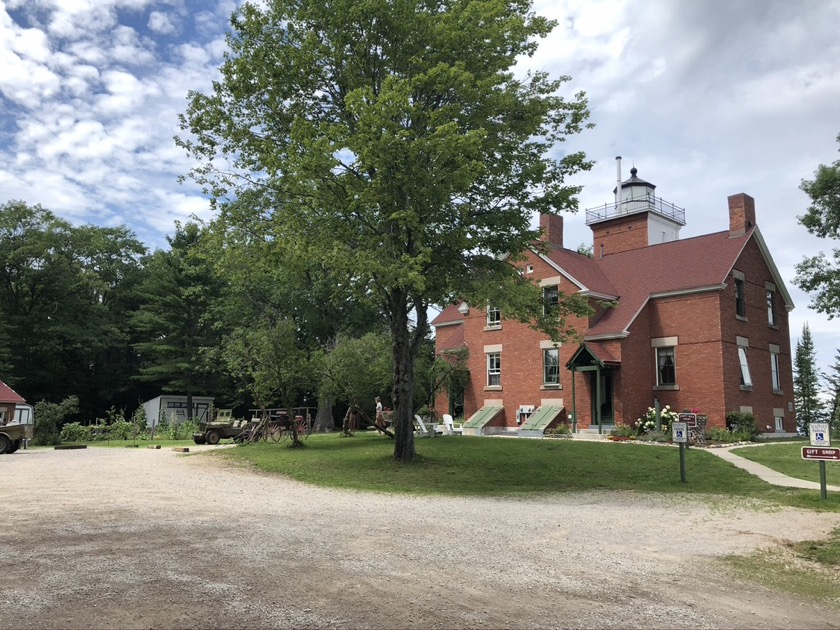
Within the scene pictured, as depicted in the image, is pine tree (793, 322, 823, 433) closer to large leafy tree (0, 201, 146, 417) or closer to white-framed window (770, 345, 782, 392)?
white-framed window (770, 345, 782, 392)

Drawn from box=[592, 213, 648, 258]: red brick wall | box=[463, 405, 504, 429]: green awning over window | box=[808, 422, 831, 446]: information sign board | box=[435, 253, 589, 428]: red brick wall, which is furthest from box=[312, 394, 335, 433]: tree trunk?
box=[808, 422, 831, 446]: information sign board

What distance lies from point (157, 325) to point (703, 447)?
3975cm

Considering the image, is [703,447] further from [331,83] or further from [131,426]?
[131,426]

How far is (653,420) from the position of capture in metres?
26.5

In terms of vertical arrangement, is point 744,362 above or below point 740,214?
below

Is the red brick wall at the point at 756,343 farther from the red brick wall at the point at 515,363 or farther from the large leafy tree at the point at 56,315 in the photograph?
the large leafy tree at the point at 56,315

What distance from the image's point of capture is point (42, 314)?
4947 cm

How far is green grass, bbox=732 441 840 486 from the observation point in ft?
51.4

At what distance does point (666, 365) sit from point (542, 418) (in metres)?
5.75

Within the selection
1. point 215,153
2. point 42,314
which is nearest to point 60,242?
point 42,314

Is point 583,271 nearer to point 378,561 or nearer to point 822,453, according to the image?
point 822,453

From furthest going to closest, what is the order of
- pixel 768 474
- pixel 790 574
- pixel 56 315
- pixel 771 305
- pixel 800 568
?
pixel 56 315 → pixel 771 305 → pixel 768 474 → pixel 800 568 → pixel 790 574

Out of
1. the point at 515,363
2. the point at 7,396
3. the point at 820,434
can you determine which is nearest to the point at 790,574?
the point at 820,434

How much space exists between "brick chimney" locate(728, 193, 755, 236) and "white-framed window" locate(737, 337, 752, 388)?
Result: 4997 mm
